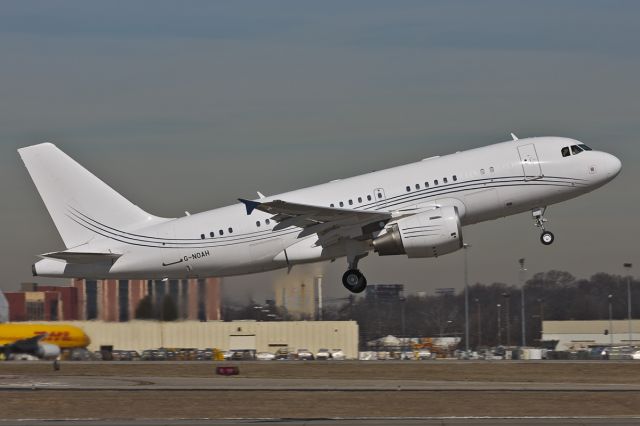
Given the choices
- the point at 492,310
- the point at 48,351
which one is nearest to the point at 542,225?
the point at 48,351

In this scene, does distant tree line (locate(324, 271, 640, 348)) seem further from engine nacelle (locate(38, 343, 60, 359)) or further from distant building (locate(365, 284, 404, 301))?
engine nacelle (locate(38, 343, 60, 359))

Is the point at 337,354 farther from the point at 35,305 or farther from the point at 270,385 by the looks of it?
the point at 270,385

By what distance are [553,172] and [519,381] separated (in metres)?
11.6

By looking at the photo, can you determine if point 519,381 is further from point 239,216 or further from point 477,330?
point 477,330

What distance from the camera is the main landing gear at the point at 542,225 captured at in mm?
47406

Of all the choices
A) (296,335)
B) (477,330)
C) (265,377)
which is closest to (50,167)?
(265,377)

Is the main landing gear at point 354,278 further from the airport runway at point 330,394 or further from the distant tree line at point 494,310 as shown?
the distant tree line at point 494,310

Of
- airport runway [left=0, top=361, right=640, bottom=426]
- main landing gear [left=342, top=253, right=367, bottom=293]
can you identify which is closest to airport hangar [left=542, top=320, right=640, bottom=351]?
airport runway [left=0, top=361, right=640, bottom=426]

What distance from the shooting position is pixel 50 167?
171 ft

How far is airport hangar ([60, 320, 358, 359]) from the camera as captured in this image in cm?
6581

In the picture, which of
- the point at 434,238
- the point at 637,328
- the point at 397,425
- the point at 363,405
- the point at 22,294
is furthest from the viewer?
the point at 637,328

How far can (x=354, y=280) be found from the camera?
4831 cm

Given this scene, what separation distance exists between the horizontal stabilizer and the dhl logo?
2101 centimetres

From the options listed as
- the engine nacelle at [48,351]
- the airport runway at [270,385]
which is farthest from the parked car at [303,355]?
the airport runway at [270,385]
